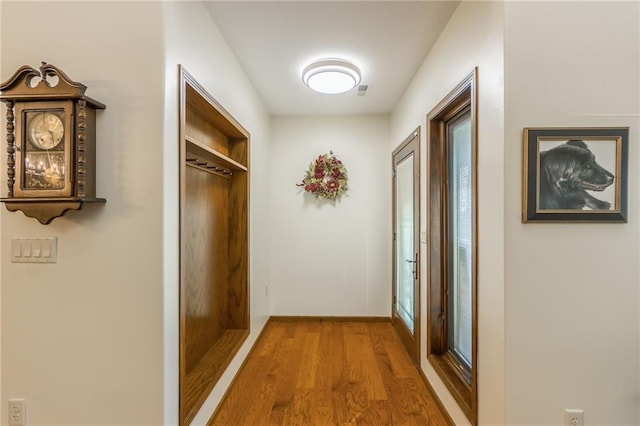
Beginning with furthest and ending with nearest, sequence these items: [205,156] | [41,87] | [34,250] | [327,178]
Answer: [327,178], [205,156], [34,250], [41,87]

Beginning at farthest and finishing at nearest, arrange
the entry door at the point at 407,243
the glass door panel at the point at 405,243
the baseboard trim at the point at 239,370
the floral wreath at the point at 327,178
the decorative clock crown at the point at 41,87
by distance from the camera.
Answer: the floral wreath at the point at 327,178
the glass door panel at the point at 405,243
the entry door at the point at 407,243
the baseboard trim at the point at 239,370
the decorative clock crown at the point at 41,87

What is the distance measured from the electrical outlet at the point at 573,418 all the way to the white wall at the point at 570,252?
0.08 feet

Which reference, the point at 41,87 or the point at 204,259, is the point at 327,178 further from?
the point at 41,87

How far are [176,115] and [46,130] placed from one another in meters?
0.53

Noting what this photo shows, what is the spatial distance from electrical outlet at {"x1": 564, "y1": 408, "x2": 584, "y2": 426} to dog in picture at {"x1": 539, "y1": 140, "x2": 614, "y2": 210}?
0.90 m

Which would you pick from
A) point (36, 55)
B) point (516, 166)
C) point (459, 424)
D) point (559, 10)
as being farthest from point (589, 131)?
point (36, 55)

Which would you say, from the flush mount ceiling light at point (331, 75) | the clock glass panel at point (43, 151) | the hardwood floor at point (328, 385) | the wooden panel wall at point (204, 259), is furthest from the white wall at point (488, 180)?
the clock glass panel at point (43, 151)

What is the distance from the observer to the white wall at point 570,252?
1470 mm

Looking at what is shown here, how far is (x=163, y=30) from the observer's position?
1523 mm

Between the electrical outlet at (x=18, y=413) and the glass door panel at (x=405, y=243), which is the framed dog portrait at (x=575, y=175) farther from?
the electrical outlet at (x=18, y=413)

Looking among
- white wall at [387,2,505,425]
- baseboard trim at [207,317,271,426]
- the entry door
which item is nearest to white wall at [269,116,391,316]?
the entry door

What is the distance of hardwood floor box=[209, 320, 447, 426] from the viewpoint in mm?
2188

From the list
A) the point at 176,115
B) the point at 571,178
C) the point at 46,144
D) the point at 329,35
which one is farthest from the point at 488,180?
the point at 46,144

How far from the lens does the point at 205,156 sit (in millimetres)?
2432
